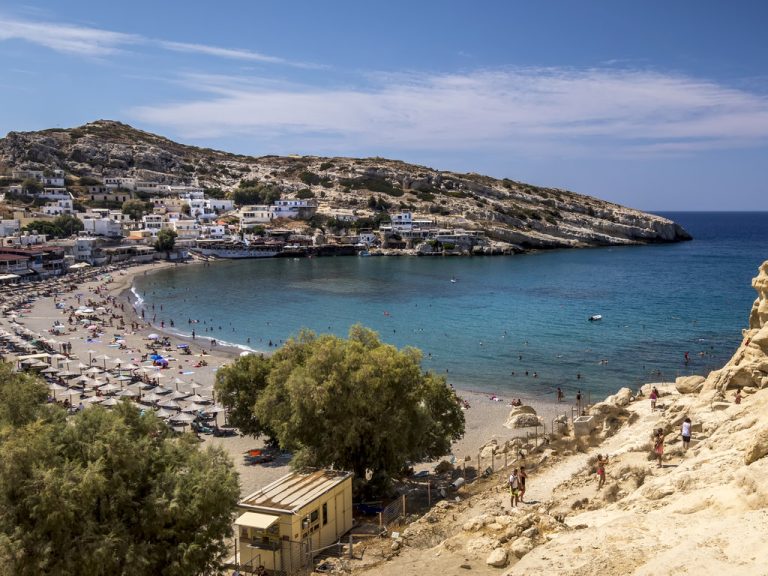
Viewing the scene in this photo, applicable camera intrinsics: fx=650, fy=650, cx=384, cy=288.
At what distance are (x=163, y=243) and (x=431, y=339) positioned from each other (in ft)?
243

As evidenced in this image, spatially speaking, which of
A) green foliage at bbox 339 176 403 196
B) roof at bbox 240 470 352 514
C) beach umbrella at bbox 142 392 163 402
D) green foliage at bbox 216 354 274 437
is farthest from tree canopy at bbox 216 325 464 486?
green foliage at bbox 339 176 403 196

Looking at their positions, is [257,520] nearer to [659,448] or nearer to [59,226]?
[659,448]

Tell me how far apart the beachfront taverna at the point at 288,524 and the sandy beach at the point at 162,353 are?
18.3 ft

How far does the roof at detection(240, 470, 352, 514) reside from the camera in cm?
1633

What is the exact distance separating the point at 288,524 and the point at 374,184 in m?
153

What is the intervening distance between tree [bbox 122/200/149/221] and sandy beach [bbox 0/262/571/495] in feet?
180

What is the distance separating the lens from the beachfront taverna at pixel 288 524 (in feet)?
51.6

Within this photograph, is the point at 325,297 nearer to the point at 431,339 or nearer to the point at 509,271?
the point at 431,339

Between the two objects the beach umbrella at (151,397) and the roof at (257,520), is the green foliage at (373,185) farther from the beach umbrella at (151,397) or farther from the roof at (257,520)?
the roof at (257,520)

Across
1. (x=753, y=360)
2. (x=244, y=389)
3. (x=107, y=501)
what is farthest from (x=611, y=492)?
(x=244, y=389)

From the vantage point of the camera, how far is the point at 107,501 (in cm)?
1309

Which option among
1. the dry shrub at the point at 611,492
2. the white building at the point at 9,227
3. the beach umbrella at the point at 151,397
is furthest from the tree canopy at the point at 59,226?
the dry shrub at the point at 611,492

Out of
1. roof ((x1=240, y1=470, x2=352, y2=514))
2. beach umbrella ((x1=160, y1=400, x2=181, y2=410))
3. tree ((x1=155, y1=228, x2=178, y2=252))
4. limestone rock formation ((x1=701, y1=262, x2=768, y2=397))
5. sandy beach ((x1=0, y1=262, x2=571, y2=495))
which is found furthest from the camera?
tree ((x1=155, y1=228, x2=178, y2=252))

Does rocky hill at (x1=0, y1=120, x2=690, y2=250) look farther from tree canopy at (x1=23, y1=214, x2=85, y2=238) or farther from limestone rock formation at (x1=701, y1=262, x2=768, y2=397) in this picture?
limestone rock formation at (x1=701, y1=262, x2=768, y2=397)
